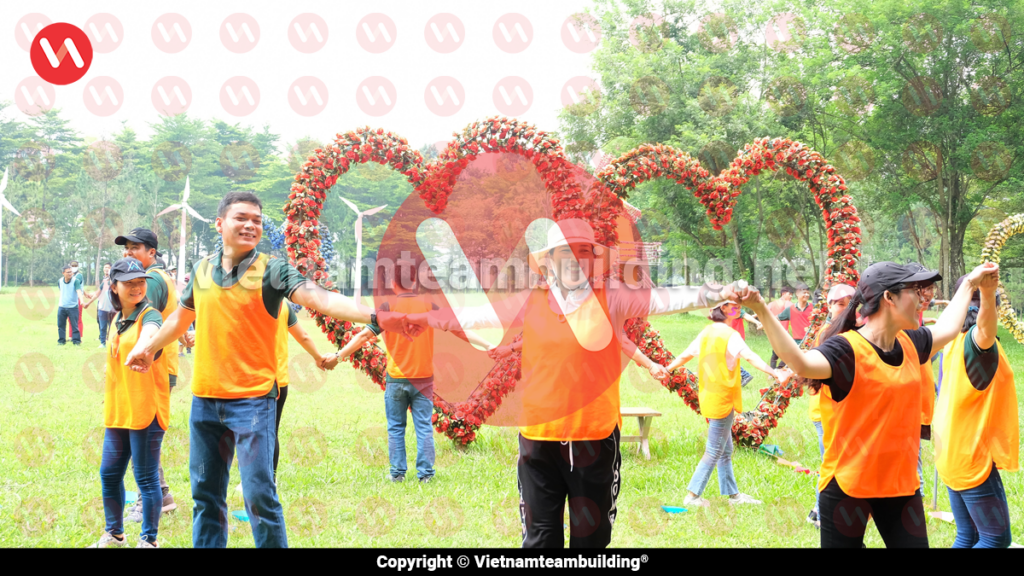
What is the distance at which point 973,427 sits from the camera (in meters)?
3.48

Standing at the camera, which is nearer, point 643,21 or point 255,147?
point 643,21

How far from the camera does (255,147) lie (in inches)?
2244

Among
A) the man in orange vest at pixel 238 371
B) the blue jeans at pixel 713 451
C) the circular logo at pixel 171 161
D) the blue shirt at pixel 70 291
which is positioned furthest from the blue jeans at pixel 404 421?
the circular logo at pixel 171 161

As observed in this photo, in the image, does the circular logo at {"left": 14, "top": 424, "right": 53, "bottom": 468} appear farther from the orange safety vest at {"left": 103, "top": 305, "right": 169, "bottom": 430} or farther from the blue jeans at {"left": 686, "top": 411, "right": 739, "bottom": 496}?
the blue jeans at {"left": 686, "top": 411, "right": 739, "bottom": 496}

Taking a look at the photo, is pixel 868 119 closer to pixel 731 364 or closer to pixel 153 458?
pixel 731 364

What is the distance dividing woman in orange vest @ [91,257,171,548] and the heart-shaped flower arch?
2.43m

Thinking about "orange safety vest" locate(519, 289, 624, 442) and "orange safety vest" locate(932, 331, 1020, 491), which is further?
"orange safety vest" locate(932, 331, 1020, 491)

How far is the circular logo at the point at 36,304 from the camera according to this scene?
25.7 metres

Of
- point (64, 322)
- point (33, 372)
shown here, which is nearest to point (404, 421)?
point (33, 372)

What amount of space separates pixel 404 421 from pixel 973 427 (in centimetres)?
421

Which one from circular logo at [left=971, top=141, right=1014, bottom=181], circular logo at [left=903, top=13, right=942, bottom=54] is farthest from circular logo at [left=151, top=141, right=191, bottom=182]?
circular logo at [left=971, top=141, right=1014, bottom=181]

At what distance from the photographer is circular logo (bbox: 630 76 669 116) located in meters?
23.2
